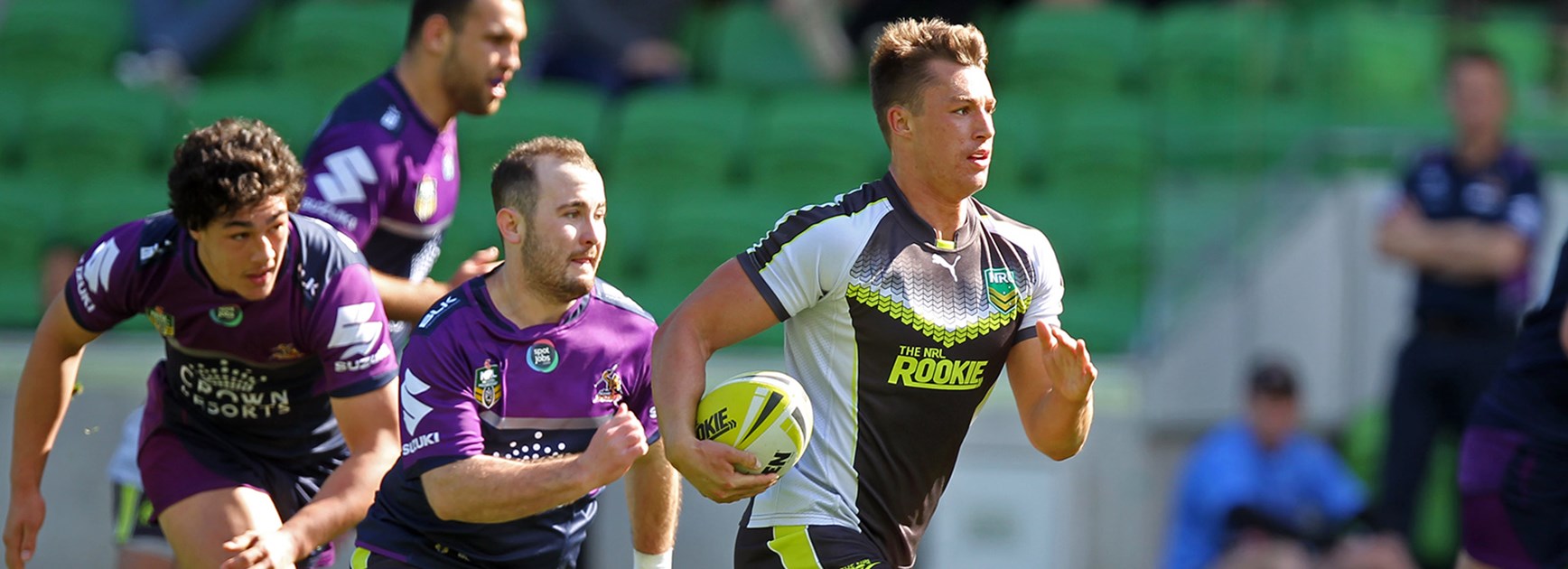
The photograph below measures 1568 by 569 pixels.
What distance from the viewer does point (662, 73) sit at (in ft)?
36.9

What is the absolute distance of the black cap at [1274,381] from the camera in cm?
895

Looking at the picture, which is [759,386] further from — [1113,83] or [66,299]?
[1113,83]

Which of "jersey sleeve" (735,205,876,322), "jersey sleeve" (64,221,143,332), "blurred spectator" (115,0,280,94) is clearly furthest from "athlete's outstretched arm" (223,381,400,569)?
"blurred spectator" (115,0,280,94)

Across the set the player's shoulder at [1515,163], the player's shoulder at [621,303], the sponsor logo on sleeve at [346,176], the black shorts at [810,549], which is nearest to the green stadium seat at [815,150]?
the player's shoulder at [1515,163]

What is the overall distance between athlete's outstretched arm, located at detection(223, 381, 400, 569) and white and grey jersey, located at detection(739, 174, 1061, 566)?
1.09 meters

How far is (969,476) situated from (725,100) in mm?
3013

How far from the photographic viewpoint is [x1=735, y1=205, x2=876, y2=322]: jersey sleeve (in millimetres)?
4512

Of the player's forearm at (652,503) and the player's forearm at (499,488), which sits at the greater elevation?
the player's forearm at (499,488)

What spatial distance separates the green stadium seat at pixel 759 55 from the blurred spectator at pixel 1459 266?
4.10 m

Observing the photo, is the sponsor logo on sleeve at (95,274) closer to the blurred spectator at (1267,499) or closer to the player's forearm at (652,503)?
the player's forearm at (652,503)

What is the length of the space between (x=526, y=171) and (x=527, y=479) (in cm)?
85

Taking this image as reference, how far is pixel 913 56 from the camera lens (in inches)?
185

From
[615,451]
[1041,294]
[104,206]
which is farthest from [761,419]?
[104,206]

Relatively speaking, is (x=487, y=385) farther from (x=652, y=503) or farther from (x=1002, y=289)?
(x=1002, y=289)
